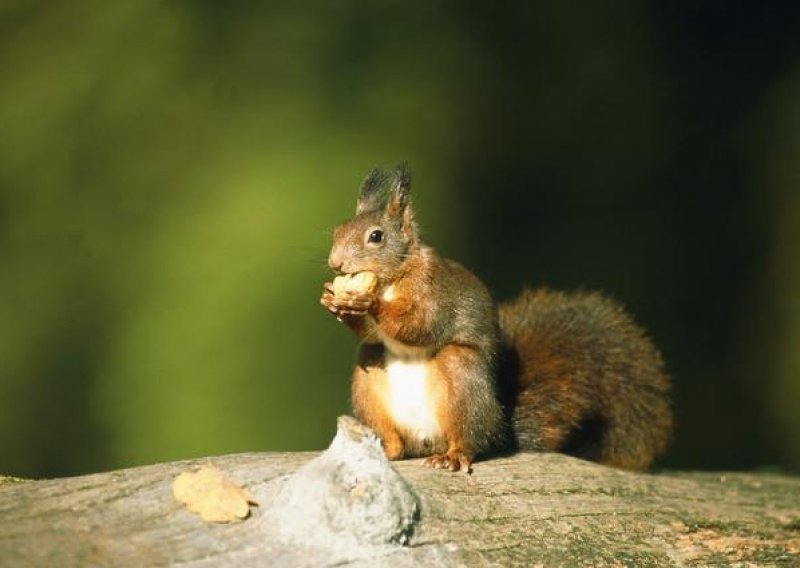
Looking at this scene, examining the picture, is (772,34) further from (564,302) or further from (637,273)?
(564,302)

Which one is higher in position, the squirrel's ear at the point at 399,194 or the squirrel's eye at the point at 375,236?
the squirrel's ear at the point at 399,194

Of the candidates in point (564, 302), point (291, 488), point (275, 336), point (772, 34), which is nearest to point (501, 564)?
point (291, 488)

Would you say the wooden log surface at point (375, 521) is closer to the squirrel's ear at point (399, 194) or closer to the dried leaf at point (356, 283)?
the dried leaf at point (356, 283)

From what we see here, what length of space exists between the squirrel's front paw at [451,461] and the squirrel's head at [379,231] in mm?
379

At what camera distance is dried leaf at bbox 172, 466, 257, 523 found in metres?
1.58

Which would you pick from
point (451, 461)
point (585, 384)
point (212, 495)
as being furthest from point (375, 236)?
point (212, 495)

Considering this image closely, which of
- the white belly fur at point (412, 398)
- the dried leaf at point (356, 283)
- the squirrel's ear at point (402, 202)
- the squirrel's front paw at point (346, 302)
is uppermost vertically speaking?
the squirrel's ear at point (402, 202)

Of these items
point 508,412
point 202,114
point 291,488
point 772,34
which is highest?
point 772,34

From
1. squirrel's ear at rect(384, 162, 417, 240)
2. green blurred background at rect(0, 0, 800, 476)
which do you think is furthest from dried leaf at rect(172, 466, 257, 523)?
green blurred background at rect(0, 0, 800, 476)

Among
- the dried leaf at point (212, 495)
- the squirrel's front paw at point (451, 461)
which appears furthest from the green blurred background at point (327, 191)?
the dried leaf at point (212, 495)

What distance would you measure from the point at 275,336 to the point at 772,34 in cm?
208

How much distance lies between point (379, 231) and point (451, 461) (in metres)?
0.49

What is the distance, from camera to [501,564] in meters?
1.72

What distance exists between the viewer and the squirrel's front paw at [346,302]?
6.90 ft
